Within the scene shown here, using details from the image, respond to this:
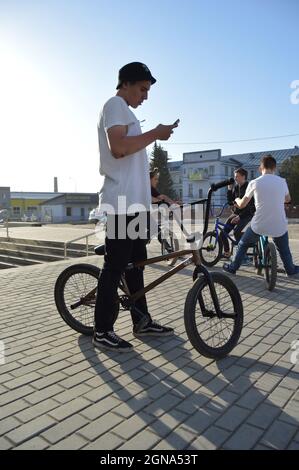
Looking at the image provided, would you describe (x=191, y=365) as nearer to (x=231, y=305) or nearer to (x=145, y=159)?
(x=231, y=305)

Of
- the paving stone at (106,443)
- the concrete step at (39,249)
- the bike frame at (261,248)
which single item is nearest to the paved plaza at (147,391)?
the paving stone at (106,443)

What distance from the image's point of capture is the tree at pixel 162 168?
58281 mm

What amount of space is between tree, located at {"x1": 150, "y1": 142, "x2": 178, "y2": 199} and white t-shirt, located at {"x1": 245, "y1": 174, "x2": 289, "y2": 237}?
169 feet

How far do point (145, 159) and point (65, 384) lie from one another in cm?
A: 184

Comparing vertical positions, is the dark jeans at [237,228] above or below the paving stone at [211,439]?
above

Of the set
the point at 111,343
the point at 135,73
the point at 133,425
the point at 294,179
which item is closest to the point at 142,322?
the point at 111,343

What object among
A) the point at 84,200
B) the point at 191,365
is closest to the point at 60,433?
the point at 191,365

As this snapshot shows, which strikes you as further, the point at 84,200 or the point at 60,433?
the point at 84,200

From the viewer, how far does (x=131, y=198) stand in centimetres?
314

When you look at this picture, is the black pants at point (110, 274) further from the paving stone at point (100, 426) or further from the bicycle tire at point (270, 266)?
the bicycle tire at point (270, 266)

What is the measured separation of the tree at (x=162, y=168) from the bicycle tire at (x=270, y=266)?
51.6m

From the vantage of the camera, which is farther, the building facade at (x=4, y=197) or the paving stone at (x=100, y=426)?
the building facade at (x=4, y=197)

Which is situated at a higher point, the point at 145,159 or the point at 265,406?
the point at 145,159

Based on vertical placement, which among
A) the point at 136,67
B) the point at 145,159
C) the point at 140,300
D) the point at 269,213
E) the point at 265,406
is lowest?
the point at 265,406
